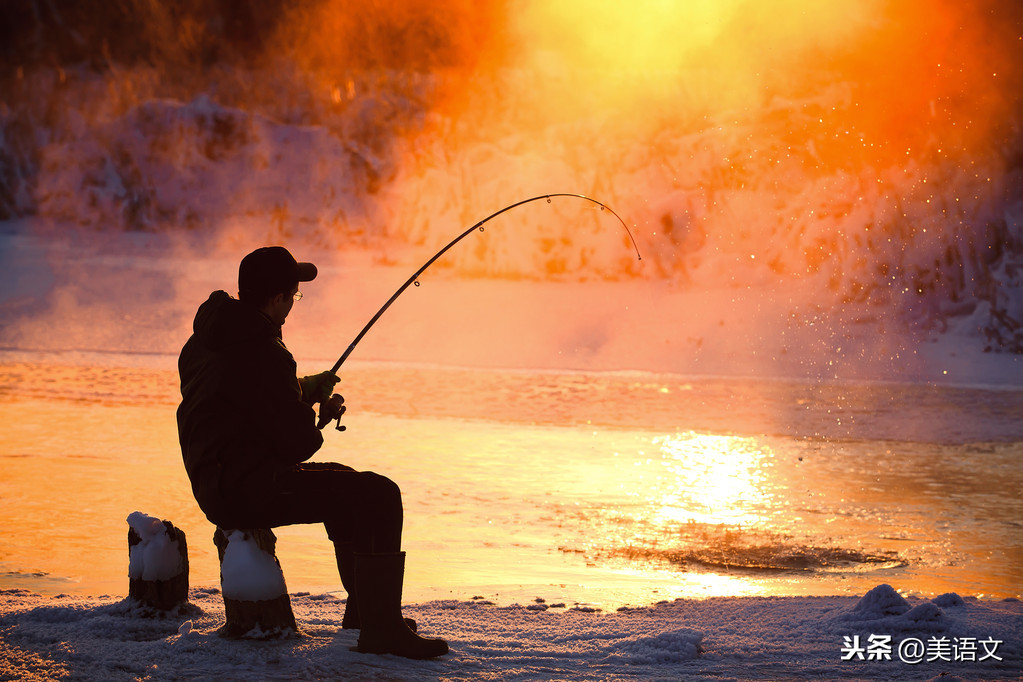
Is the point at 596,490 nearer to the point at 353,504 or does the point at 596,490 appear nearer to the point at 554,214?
the point at 353,504

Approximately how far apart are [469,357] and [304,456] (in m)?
10.7

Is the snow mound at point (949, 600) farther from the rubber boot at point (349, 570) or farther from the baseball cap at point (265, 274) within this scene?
the baseball cap at point (265, 274)

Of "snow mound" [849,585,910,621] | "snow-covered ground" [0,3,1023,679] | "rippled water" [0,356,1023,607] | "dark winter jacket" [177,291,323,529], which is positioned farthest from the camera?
"snow-covered ground" [0,3,1023,679]

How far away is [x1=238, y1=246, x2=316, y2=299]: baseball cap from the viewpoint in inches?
106

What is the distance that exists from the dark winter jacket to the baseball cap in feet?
0.14

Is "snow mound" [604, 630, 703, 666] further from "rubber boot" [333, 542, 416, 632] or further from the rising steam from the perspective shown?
the rising steam

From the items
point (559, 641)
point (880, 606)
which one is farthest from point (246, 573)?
point (880, 606)

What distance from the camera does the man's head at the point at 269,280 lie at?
2707 millimetres

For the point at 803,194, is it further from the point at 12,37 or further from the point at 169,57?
the point at 12,37

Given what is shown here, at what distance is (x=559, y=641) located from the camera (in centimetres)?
301

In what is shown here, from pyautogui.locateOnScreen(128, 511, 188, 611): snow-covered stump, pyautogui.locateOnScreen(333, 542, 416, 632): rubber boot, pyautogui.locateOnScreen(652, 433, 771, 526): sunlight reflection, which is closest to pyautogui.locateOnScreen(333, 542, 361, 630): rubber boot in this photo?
pyautogui.locateOnScreen(333, 542, 416, 632): rubber boot

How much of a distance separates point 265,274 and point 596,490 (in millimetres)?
2859

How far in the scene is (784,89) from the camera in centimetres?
2058

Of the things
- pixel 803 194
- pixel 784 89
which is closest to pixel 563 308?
pixel 803 194
